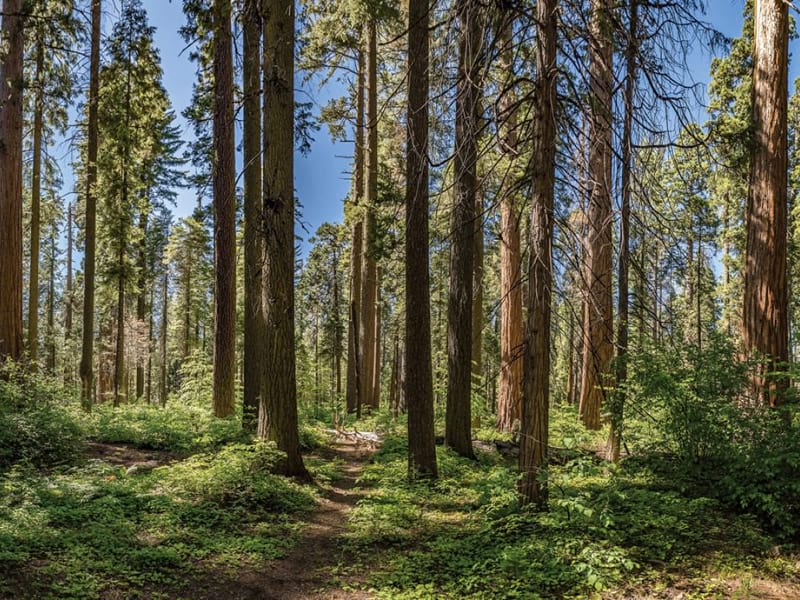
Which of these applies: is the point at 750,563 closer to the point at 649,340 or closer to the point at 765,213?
the point at 649,340

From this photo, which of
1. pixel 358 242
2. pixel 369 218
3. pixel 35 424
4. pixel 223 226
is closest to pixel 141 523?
pixel 35 424

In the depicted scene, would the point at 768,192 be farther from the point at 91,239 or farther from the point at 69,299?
the point at 69,299

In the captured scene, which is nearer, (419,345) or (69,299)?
(419,345)

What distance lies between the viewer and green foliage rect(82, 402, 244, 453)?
28.6 ft

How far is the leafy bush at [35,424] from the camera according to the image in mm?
6855

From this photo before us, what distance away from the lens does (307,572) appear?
171 inches

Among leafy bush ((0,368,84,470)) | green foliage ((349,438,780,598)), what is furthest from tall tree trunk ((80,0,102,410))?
green foliage ((349,438,780,598))

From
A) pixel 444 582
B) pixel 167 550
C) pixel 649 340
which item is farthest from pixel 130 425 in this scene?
pixel 649 340

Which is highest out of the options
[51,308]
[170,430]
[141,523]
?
[51,308]

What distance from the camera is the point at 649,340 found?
676 cm

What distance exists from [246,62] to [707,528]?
10.6 meters

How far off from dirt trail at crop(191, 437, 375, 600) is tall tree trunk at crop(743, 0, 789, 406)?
19.3 ft

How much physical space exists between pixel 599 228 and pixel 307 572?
4.17 m

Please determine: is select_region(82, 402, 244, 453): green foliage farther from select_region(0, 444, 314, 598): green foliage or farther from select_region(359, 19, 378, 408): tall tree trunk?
select_region(359, 19, 378, 408): tall tree trunk
